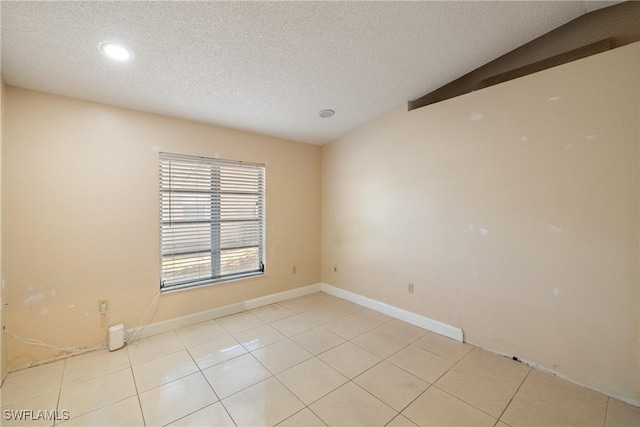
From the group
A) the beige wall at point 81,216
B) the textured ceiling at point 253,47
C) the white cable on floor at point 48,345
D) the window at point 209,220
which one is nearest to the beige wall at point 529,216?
the textured ceiling at point 253,47

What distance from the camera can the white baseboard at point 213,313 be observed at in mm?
2771

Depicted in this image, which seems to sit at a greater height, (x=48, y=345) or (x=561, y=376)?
(x=48, y=345)

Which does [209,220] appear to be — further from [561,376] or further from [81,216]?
[561,376]

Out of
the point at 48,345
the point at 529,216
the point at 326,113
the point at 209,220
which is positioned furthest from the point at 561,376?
the point at 48,345

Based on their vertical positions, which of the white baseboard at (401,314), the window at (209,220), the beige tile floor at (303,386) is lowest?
the beige tile floor at (303,386)

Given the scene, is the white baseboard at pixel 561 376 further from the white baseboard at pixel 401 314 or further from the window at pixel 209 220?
the window at pixel 209 220

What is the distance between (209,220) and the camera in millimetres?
3221

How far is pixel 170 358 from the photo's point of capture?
7.73 feet

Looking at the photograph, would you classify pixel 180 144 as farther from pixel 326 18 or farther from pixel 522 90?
pixel 522 90

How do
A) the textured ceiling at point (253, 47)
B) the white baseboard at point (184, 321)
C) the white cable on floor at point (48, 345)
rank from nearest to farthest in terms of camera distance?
the textured ceiling at point (253, 47)
the white cable on floor at point (48, 345)
the white baseboard at point (184, 321)

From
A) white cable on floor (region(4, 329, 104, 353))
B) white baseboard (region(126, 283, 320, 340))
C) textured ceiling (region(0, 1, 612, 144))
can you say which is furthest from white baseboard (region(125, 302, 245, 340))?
textured ceiling (region(0, 1, 612, 144))

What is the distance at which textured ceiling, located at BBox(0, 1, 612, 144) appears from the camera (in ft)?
5.31

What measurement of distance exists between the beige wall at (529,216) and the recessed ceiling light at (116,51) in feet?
8.95

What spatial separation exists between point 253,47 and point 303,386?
8.64ft
